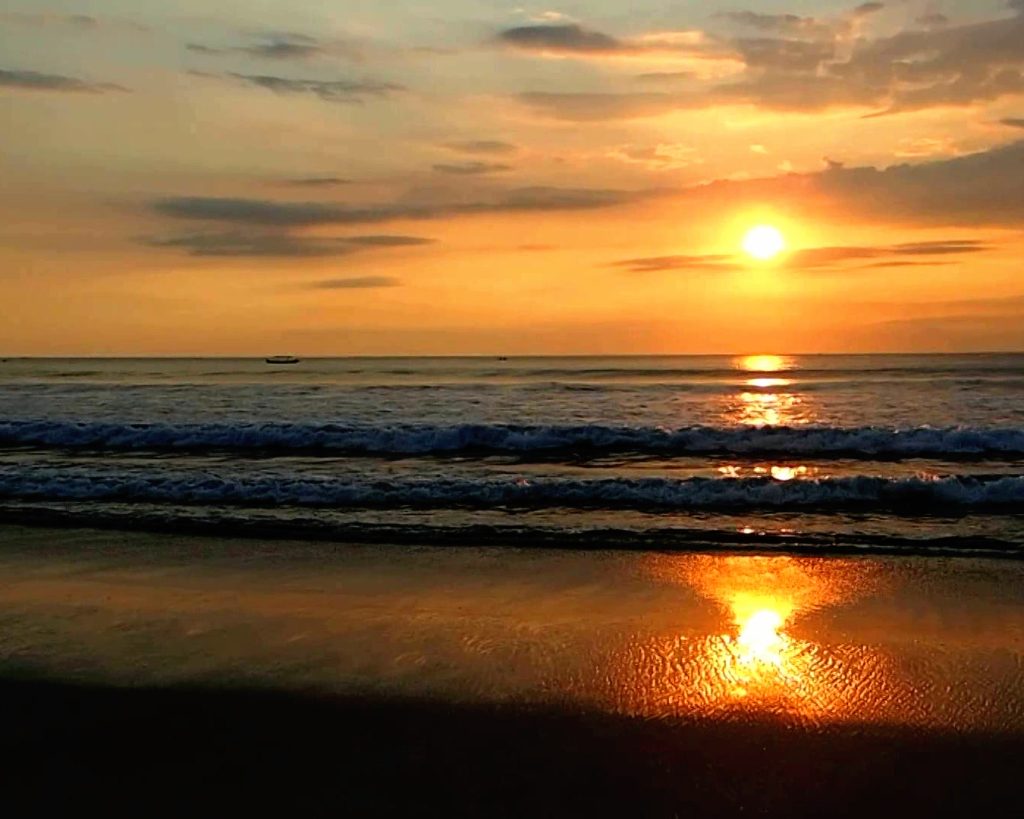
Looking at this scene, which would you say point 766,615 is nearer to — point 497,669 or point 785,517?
point 497,669

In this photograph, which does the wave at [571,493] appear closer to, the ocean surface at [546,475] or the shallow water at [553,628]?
the ocean surface at [546,475]

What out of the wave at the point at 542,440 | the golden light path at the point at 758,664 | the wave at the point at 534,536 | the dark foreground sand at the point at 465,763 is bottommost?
the dark foreground sand at the point at 465,763

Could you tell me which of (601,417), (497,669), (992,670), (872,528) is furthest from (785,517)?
(601,417)

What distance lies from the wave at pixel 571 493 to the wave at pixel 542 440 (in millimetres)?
4429

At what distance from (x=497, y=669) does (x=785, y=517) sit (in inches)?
255

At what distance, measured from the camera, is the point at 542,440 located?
19375mm

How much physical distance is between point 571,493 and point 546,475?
7.38 feet

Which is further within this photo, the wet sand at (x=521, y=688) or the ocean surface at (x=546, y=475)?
the ocean surface at (x=546, y=475)

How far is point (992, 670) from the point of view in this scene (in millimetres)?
5707

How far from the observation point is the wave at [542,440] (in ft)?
59.1

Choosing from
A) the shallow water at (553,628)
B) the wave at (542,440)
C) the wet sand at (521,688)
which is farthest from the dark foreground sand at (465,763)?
the wave at (542,440)

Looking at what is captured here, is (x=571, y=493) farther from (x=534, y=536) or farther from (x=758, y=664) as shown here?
(x=758, y=664)

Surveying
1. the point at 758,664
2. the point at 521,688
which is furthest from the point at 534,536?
the point at 521,688

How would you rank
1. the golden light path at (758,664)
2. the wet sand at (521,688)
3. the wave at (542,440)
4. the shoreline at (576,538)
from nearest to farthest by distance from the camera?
the wet sand at (521,688)
the golden light path at (758,664)
the shoreline at (576,538)
the wave at (542,440)
